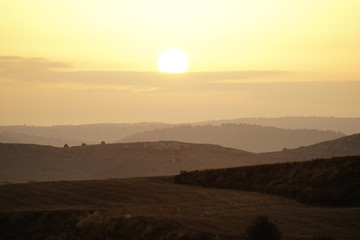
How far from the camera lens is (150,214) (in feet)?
88.0

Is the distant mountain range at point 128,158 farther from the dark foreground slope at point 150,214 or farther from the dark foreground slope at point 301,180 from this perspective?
the dark foreground slope at point 150,214

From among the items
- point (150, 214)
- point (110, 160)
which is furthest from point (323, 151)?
→ point (150, 214)

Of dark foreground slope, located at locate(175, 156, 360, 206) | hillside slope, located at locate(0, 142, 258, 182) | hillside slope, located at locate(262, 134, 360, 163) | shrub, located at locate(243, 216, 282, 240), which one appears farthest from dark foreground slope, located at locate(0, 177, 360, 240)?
hillside slope, located at locate(262, 134, 360, 163)

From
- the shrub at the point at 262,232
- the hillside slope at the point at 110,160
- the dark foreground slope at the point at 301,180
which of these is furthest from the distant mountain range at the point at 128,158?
the shrub at the point at 262,232

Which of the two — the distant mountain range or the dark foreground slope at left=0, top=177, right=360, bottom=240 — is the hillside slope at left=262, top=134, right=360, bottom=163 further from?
the dark foreground slope at left=0, top=177, right=360, bottom=240

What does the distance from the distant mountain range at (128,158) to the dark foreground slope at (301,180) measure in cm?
3915

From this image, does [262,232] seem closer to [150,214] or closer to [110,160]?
[150,214]

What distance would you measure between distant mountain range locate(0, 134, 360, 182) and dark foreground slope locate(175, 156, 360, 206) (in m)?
39.2

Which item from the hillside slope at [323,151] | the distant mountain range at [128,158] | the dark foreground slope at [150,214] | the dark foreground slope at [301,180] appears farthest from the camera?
the hillside slope at [323,151]

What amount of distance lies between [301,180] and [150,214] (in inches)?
562

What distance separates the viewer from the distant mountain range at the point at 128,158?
81.4 metres

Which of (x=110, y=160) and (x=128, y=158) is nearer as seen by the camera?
(x=110, y=160)

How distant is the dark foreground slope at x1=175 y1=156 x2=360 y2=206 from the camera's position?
34.1 meters

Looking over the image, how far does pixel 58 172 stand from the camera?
265 ft
